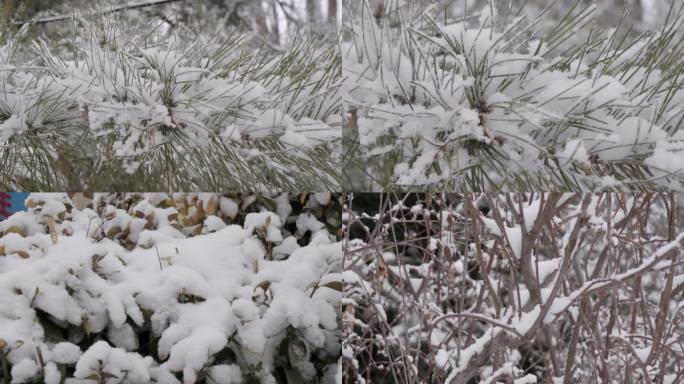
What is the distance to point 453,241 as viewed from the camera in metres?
1.20

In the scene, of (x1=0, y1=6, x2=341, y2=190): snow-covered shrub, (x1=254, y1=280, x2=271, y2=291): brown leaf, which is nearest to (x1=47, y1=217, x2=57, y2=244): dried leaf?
(x1=0, y1=6, x2=341, y2=190): snow-covered shrub

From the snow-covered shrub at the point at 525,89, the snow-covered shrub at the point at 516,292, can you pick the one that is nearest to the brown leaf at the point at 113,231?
the snow-covered shrub at the point at 516,292

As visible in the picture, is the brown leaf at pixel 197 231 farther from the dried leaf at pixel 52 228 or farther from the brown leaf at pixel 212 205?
the dried leaf at pixel 52 228

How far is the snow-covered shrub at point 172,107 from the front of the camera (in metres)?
0.98

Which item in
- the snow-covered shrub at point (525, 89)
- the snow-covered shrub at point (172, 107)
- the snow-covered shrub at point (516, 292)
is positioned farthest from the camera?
Answer: the snow-covered shrub at point (516, 292)

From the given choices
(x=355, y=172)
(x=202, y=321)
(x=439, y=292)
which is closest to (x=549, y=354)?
(x=439, y=292)

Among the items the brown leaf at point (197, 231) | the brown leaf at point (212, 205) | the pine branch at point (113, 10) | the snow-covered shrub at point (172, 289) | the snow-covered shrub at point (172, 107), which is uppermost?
the pine branch at point (113, 10)

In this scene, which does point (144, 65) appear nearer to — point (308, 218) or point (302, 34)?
point (302, 34)

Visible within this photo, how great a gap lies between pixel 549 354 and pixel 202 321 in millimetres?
592

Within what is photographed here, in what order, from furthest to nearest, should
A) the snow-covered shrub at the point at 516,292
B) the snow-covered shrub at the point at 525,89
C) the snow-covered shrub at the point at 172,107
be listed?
the snow-covered shrub at the point at 516,292, the snow-covered shrub at the point at 172,107, the snow-covered shrub at the point at 525,89

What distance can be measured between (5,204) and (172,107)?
0.39m

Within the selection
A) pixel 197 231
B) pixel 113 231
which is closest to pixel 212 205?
pixel 197 231

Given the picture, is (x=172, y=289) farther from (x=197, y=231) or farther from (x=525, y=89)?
(x=525, y=89)

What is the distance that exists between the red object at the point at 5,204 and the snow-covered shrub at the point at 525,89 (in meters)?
0.66
